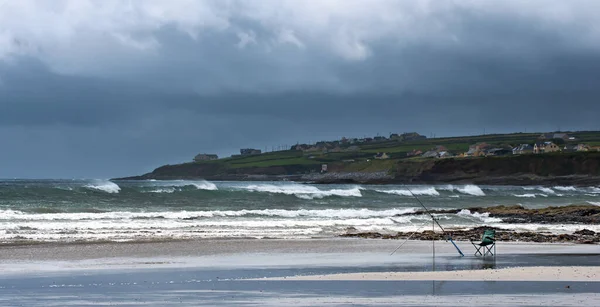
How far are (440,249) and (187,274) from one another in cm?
899

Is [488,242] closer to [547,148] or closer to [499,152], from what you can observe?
[499,152]

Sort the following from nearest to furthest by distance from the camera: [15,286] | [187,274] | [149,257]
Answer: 1. [15,286]
2. [187,274]
3. [149,257]

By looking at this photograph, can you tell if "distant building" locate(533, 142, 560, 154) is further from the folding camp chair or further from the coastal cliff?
the folding camp chair

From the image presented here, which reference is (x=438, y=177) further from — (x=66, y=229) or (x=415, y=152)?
(x=66, y=229)

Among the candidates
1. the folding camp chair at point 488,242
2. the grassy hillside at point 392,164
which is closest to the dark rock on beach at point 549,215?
the folding camp chair at point 488,242

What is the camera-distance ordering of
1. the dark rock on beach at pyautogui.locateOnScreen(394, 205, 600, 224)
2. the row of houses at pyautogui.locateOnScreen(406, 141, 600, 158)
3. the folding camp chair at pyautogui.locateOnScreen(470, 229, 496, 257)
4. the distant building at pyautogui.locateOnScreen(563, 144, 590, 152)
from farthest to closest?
the row of houses at pyautogui.locateOnScreen(406, 141, 600, 158), the distant building at pyautogui.locateOnScreen(563, 144, 590, 152), the dark rock on beach at pyautogui.locateOnScreen(394, 205, 600, 224), the folding camp chair at pyautogui.locateOnScreen(470, 229, 496, 257)

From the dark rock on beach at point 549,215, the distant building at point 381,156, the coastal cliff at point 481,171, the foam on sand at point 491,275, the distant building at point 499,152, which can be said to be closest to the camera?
the foam on sand at point 491,275

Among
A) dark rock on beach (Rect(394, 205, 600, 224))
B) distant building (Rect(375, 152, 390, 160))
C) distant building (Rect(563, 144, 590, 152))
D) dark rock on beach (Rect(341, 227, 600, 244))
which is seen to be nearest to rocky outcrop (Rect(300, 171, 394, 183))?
distant building (Rect(375, 152, 390, 160))

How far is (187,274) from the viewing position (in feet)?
56.8

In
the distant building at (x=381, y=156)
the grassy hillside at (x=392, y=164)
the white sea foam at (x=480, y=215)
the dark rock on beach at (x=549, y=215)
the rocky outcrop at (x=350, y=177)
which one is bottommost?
the white sea foam at (x=480, y=215)

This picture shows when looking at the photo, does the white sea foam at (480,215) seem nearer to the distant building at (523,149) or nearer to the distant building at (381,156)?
the distant building at (381,156)

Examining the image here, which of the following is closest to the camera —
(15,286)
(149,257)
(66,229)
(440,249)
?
(15,286)

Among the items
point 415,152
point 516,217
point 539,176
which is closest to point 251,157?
point 415,152

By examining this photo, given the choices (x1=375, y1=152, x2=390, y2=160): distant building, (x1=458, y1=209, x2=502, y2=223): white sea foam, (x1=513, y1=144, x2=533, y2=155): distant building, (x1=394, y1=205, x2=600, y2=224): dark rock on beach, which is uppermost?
(x1=513, y1=144, x2=533, y2=155): distant building
